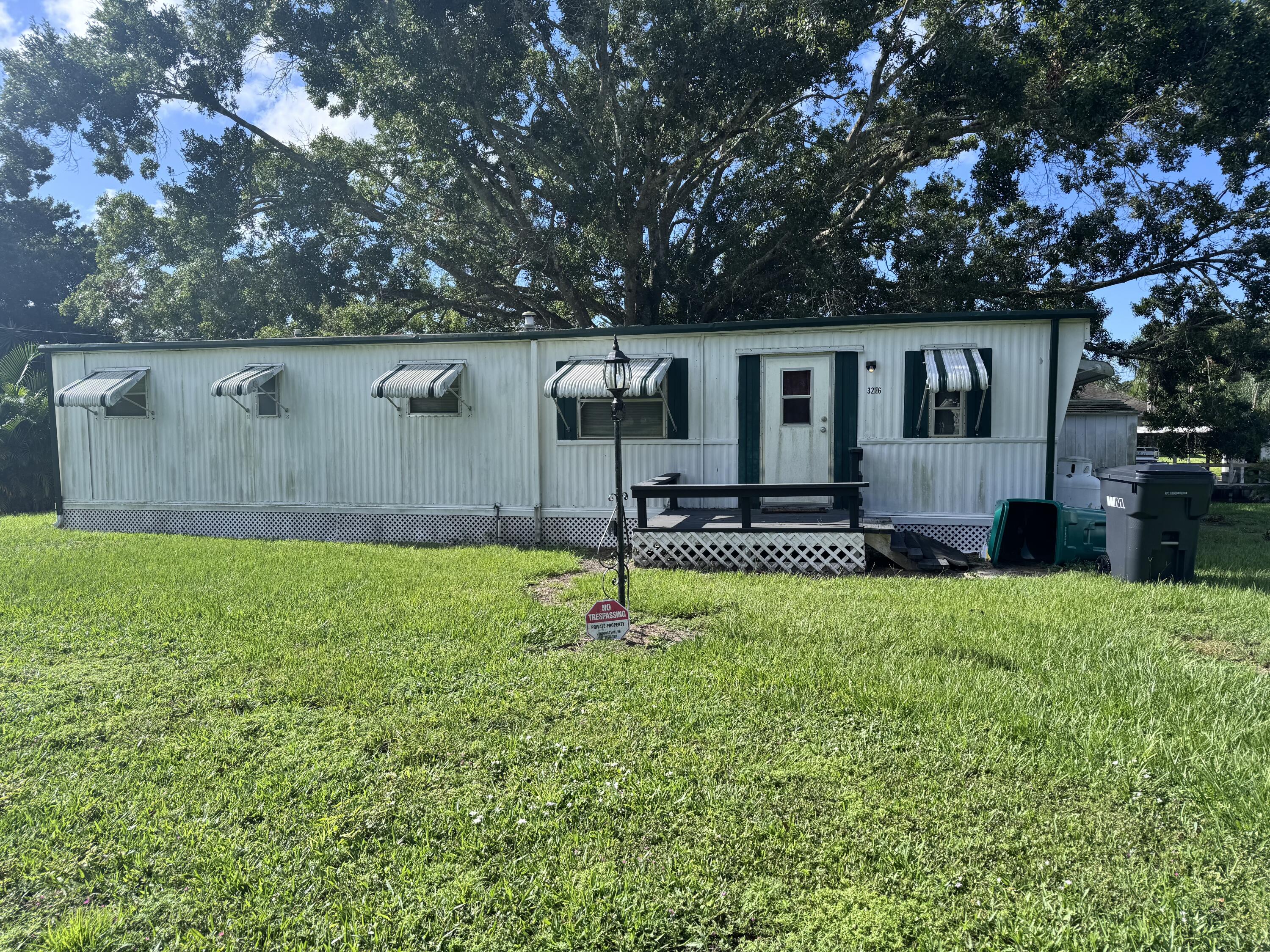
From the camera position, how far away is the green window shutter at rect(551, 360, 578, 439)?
29.6 feet

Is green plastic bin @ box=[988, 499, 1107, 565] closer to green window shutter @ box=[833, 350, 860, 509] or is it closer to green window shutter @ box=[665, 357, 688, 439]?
green window shutter @ box=[833, 350, 860, 509]

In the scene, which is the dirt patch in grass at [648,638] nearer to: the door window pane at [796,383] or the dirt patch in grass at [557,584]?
the dirt patch in grass at [557,584]

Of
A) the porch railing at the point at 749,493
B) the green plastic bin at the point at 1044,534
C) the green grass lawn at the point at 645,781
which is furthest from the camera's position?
the green plastic bin at the point at 1044,534

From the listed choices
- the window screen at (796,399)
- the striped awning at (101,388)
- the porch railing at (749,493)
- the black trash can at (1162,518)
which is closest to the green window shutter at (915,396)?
the porch railing at (749,493)

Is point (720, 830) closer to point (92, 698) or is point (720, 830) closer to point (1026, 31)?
point (92, 698)

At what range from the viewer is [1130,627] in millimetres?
4719

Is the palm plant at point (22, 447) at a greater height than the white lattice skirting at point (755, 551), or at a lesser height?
greater

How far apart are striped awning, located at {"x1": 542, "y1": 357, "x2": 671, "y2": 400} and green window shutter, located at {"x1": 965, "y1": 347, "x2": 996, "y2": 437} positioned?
3.58m

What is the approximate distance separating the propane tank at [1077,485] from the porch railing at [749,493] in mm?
2512

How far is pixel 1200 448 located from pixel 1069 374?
40.4 ft

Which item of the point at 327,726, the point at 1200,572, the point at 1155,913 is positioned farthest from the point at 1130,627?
the point at 327,726

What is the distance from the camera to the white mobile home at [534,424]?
8.02 m

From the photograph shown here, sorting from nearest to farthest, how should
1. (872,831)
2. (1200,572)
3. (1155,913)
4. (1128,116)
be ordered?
(1155,913)
(872,831)
(1200,572)
(1128,116)

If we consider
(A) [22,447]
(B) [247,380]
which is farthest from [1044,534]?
(A) [22,447]
